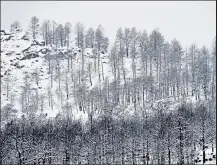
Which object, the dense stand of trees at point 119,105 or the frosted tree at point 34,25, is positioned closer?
the dense stand of trees at point 119,105

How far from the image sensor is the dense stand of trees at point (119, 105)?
57.1m

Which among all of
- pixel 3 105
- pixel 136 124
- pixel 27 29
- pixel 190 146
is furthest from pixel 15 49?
pixel 190 146

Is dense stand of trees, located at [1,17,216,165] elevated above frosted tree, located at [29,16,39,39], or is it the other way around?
frosted tree, located at [29,16,39,39]

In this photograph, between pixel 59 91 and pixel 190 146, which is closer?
pixel 190 146

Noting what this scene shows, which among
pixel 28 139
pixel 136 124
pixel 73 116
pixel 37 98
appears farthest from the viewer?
pixel 37 98

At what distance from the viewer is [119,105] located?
3310 inches

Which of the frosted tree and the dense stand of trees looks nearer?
the dense stand of trees

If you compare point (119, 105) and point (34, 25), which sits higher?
point (34, 25)

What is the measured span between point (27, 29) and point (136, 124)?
67.9 m

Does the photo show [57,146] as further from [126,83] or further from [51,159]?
[126,83]

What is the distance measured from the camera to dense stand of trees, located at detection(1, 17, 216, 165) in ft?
187

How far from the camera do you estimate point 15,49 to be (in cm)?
11106

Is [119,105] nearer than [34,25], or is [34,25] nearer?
[119,105]

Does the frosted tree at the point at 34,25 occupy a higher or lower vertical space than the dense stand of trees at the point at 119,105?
higher
